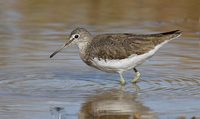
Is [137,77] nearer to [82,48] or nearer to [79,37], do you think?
[82,48]

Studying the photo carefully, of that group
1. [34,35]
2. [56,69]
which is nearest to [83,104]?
[56,69]

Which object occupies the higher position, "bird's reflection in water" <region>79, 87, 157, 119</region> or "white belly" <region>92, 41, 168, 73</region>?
"white belly" <region>92, 41, 168, 73</region>

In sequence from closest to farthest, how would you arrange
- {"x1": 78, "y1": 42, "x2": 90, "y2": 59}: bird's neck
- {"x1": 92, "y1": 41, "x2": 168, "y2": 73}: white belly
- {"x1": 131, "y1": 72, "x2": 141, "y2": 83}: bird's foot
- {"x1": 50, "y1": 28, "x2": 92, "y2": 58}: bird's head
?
1. {"x1": 92, "y1": 41, "x2": 168, "y2": 73}: white belly
2. {"x1": 131, "y1": 72, "x2": 141, "y2": 83}: bird's foot
3. {"x1": 78, "y1": 42, "x2": 90, "y2": 59}: bird's neck
4. {"x1": 50, "y1": 28, "x2": 92, "y2": 58}: bird's head

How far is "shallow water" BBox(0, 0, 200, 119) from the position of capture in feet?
33.4

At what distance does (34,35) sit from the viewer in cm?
1541

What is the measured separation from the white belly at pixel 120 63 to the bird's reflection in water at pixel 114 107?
2.00ft

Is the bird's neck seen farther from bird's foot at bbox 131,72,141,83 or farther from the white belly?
bird's foot at bbox 131,72,141,83

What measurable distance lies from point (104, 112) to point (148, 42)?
8.02 feet

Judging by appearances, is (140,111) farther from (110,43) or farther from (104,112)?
(110,43)

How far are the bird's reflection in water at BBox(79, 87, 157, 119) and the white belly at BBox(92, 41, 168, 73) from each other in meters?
0.61

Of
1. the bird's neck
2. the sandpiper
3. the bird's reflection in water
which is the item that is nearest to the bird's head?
the bird's neck

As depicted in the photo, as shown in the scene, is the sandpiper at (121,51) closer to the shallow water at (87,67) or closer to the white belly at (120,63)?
the white belly at (120,63)

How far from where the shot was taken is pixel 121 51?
12078mm

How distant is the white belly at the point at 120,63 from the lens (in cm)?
1191
